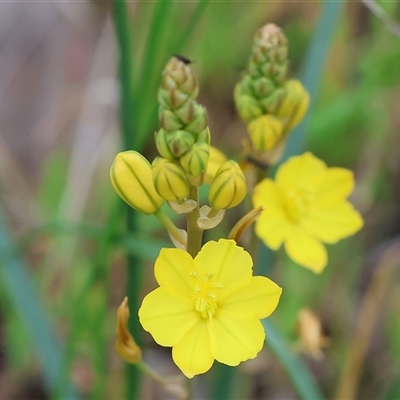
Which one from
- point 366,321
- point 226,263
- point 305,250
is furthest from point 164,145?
point 366,321

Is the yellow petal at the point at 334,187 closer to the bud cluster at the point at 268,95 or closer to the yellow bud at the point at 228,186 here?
the bud cluster at the point at 268,95

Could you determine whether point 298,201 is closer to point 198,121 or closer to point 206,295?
point 206,295

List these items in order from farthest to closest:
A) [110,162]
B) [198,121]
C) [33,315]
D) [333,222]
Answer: [110,162], [33,315], [333,222], [198,121]

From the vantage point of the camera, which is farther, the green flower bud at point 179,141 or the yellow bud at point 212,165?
the yellow bud at point 212,165

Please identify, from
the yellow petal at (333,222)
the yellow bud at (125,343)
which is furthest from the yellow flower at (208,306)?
the yellow petal at (333,222)

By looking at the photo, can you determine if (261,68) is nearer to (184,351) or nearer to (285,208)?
(285,208)

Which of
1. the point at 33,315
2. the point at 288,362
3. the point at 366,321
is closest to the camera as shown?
the point at 288,362
